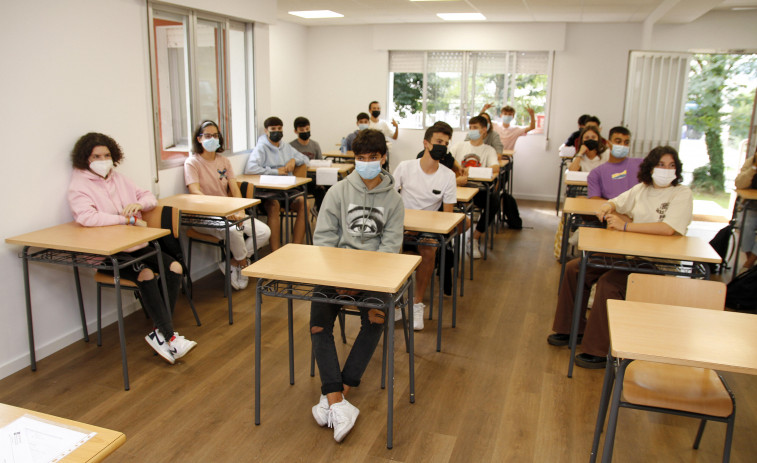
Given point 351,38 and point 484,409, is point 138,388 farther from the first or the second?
point 351,38

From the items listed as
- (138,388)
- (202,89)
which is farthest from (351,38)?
(138,388)

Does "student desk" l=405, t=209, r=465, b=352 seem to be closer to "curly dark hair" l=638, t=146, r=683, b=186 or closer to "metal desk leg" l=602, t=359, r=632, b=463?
"curly dark hair" l=638, t=146, r=683, b=186

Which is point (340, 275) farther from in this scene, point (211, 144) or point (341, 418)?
point (211, 144)

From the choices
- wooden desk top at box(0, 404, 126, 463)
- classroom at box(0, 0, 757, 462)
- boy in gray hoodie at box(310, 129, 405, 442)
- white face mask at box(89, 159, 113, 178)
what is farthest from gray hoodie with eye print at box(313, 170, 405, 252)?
wooden desk top at box(0, 404, 126, 463)

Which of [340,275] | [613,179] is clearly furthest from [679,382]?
[613,179]

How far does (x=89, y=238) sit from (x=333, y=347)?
57.5 inches

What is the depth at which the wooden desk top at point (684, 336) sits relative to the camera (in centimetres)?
182

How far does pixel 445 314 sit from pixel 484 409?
4.32ft

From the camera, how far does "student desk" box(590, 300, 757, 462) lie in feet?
5.99

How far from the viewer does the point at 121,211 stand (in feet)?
11.6

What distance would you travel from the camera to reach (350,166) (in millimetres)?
6480

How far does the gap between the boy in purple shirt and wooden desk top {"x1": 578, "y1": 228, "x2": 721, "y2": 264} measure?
3.72 feet

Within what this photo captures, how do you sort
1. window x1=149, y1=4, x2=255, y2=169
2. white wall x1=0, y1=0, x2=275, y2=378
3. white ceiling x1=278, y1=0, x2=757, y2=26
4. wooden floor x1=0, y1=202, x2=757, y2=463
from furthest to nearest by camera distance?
white ceiling x1=278, y1=0, x2=757, y2=26, window x1=149, y1=4, x2=255, y2=169, white wall x1=0, y1=0, x2=275, y2=378, wooden floor x1=0, y1=202, x2=757, y2=463

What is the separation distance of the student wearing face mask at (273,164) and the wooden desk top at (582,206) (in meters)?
2.51
